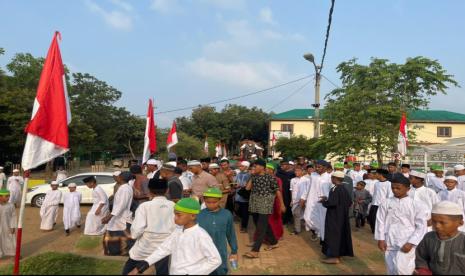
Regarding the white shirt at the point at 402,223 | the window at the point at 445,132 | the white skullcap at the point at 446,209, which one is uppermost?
the window at the point at 445,132

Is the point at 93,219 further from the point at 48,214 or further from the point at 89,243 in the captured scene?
the point at 48,214

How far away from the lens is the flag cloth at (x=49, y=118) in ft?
16.9

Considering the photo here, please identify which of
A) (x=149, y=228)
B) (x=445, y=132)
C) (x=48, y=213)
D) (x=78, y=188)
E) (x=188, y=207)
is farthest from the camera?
(x=445, y=132)

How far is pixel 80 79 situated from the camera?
44062mm

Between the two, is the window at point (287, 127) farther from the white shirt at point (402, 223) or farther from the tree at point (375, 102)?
the white shirt at point (402, 223)

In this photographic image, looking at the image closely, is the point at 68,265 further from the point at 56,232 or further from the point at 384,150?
the point at 384,150

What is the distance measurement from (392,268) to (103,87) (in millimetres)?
43237

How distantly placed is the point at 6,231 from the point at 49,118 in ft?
12.1

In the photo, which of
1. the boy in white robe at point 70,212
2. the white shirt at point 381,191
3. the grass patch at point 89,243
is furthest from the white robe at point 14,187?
the white shirt at point 381,191

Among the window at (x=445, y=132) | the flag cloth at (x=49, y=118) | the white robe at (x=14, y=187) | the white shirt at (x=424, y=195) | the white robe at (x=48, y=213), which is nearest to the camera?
the flag cloth at (x=49, y=118)

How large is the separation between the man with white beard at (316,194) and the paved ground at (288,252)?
369 mm

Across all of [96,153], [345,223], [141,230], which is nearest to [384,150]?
→ [345,223]

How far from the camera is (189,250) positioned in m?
3.52

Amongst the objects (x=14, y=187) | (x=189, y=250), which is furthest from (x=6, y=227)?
(x=189, y=250)
